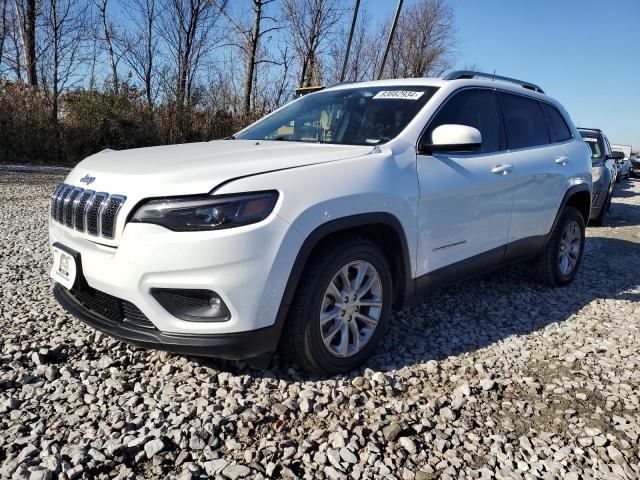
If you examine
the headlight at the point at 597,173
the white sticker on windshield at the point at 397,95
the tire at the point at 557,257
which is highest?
the white sticker on windshield at the point at 397,95

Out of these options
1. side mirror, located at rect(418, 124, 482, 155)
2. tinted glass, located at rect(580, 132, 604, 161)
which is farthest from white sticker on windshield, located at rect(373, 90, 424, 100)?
tinted glass, located at rect(580, 132, 604, 161)

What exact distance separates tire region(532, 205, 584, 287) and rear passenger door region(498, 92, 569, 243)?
0.25m

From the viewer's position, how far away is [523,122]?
4.21m

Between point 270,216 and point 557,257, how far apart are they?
3.46 m

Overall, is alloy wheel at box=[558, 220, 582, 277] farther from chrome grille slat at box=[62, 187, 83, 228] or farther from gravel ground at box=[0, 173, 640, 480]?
chrome grille slat at box=[62, 187, 83, 228]

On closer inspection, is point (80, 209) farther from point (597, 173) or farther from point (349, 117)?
point (597, 173)

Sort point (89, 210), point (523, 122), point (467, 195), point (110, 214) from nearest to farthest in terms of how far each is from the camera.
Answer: point (110, 214), point (89, 210), point (467, 195), point (523, 122)

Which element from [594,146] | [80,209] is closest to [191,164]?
[80,209]

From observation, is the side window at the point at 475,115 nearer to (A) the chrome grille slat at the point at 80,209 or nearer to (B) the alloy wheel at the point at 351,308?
(B) the alloy wheel at the point at 351,308

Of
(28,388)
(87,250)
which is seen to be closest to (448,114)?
(87,250)

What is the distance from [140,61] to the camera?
21.1m

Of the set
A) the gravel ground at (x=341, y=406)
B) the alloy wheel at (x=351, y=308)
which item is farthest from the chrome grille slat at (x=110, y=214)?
the alloy wheel at (x=351, y=308)

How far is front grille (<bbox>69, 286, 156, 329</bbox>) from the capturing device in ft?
7.82

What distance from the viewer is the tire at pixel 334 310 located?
2.50 meters
